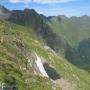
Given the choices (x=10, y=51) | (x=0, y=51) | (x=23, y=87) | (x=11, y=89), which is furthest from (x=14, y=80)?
(x=11, y=89)

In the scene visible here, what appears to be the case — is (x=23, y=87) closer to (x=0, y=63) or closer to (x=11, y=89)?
(x=0, y=63)

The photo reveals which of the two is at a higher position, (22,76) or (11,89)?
(11,89)

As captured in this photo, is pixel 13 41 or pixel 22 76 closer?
pixel 22 76

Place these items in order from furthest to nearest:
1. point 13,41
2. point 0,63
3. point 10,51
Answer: point 13,41 < point 10,51 < point 0,63

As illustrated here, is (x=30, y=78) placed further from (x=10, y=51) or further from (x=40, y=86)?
(x=10, y=51)

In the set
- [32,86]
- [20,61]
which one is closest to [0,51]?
[20,61]

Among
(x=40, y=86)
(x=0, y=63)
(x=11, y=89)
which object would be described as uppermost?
(x=11, y=89)

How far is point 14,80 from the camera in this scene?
7150 cm

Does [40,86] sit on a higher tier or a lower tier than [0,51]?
lower

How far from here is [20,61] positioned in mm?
100000

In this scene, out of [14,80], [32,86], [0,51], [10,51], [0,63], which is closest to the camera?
[14,80]

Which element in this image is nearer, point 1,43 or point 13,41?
point 1,43

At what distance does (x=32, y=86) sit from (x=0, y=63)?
9.98 meters

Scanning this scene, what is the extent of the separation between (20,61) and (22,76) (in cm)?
2163
